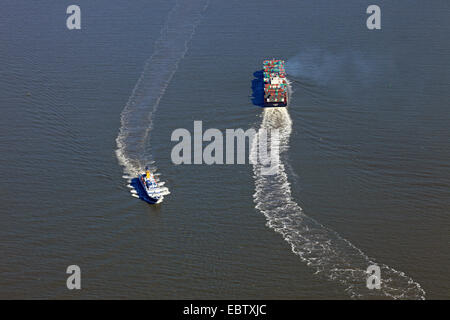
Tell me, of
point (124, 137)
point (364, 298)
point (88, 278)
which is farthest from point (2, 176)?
point (364, 298)

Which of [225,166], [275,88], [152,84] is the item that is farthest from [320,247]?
[152,84]

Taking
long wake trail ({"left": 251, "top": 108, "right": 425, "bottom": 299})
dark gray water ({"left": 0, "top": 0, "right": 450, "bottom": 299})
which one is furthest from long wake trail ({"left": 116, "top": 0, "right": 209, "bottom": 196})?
long wake trail ({"left": 251, "top": 108, "right": 425, "bottom": 299})

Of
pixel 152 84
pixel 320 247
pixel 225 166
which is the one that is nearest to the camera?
pixel 320 247

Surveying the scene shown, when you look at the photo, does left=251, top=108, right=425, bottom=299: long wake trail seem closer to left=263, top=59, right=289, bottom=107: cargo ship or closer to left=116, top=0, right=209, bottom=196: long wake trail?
left=263, top=59, right=289, bottom=107: cargo ship

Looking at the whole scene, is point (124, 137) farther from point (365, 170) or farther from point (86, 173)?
point (365, 170)

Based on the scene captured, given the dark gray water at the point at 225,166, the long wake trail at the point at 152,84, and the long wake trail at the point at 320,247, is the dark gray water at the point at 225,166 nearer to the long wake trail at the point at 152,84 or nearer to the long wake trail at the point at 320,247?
the long wake trail at the point at 320,247

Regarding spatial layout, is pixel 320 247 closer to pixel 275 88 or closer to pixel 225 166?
pixel 225 166

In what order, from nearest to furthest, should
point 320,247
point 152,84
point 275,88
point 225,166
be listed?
point 320,247
point 225,166
point 275,88
point 152,84

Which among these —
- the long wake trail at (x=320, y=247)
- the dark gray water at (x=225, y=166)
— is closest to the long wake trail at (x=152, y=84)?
the dark gray water at (x=225, y=166)
